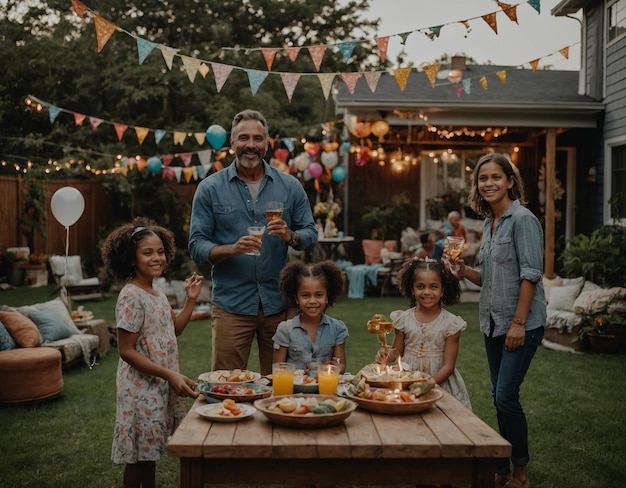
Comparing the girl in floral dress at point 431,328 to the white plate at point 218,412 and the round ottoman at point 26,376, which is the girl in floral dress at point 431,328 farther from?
the round ottoman at point 26,376

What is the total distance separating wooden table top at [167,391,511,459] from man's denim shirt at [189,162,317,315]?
1.24m

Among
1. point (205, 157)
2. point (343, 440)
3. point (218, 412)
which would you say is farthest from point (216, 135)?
point (343, 440)

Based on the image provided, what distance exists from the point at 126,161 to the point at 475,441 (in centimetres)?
1206

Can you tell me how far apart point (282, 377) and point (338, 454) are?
1.93 feet

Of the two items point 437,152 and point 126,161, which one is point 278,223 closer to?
point 126,161

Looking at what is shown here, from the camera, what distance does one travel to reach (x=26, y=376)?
549cm

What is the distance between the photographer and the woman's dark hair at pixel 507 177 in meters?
3.36

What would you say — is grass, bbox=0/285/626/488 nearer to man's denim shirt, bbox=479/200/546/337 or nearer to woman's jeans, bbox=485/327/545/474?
woman's jeans, bbox=485/327/545/474

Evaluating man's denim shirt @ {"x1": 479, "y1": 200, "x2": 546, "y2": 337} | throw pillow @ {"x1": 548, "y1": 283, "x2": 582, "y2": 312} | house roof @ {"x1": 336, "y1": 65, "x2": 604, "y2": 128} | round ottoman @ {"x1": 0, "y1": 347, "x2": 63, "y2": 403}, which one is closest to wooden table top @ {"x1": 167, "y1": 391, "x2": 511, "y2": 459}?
man's denim shirt @ {"x1": 479, "y1": 200, "x2": 546, "y2": 337}

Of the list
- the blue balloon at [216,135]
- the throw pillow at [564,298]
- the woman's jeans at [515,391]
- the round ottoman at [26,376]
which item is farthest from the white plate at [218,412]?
the blue balloon at [216,135]

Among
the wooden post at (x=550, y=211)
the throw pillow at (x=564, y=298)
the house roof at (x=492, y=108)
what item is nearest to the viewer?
the throw pillow at (x=564, y=298)

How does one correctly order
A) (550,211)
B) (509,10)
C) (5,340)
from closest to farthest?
(5,340) < (509,10) < (550,211)

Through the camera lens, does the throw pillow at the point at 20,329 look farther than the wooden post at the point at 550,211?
No

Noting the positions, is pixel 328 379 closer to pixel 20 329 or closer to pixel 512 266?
pixel 512 266
